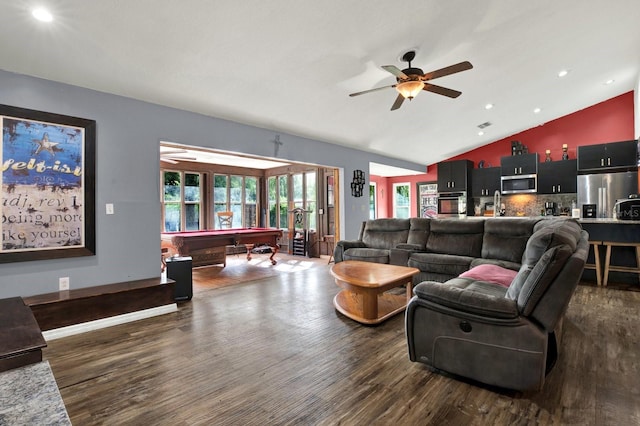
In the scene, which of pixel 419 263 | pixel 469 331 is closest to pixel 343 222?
pixel 419 263

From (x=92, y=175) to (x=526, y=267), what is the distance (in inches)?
160

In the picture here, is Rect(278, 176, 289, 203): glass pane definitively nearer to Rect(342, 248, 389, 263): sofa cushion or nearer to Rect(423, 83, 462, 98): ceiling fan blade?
Rect(342, 248, 389, 263): sofa cushion

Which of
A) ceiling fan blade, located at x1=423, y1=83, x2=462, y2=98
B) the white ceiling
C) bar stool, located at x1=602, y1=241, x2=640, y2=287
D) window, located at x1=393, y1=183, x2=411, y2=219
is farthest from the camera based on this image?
window, located at x1=393, y1=183, x2=411, y2=219

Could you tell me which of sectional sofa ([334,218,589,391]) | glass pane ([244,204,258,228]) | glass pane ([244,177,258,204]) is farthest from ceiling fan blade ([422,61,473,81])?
glass pane ([244,204,258,228])

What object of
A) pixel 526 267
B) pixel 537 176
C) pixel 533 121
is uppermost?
pixel 533 121

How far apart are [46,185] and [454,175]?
323 inches

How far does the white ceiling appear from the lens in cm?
267

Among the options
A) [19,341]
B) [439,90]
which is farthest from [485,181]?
[19,341]

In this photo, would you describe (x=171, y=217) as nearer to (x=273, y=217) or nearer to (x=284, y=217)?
(x=273, y=217)

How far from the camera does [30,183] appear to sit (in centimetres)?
312

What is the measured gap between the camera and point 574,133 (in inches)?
287

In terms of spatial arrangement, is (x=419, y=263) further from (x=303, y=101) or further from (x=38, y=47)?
(x=38, y=47)

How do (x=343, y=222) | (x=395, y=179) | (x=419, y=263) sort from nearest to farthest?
(x=419, y=263), (x=343, y=222), (x=395, y=179)

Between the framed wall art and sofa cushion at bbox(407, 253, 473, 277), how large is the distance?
12.6 ft
